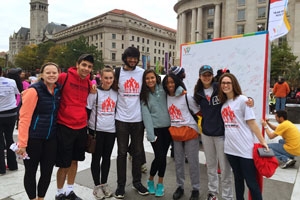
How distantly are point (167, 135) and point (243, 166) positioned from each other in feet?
4.00

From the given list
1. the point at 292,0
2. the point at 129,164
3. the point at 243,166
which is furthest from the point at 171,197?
the point at 292,0

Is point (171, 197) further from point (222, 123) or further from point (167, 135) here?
point (222, 123)

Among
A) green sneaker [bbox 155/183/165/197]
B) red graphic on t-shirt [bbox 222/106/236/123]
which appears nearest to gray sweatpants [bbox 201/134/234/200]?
red graphic on t-shirt [bbox 222/106/236/123]

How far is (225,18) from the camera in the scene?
56.1 m

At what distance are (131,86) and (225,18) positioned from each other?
57.7m

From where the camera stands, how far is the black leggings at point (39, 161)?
123 inches

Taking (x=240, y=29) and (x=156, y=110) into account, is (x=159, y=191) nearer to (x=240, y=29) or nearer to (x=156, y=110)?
(x=156, y=110)

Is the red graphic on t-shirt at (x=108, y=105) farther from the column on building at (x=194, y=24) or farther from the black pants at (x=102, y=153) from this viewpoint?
the column on building at (x=194, y=24)

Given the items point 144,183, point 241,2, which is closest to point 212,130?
point 144,183

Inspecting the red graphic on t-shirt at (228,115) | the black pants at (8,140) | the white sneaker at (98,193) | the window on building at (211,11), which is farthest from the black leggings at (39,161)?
the window on building at (211,11)

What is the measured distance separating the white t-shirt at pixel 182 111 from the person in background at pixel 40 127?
1650 millimetres

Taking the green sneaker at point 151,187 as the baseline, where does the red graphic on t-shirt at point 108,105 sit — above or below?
above

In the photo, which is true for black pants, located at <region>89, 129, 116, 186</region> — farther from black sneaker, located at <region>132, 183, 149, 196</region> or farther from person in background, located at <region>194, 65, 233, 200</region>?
person in background, located at <region>194, 65, 233, 200</region>

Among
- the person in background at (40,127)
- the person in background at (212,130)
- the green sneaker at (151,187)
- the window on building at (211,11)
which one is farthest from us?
the window on building at (211,11)
